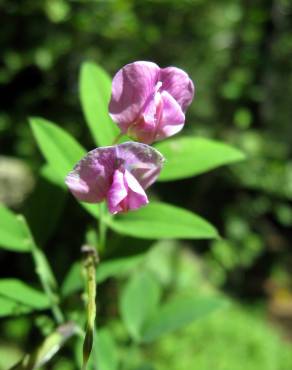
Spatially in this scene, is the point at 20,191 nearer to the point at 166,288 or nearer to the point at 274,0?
the point at 166,288

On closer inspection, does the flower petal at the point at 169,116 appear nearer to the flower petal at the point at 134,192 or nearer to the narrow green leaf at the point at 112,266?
the flower petal at the point at 134,192

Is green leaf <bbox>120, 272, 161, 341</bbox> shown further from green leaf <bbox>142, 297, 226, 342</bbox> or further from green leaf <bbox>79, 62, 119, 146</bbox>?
green leaf <bbox>79, 62, 119, 146</bbox>

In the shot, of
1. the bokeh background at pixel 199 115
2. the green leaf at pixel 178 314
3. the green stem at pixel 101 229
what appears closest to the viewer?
the green stem at pixel 101 229

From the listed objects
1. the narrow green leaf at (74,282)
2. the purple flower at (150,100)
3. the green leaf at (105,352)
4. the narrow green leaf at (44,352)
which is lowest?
the green leaf at (105,352)

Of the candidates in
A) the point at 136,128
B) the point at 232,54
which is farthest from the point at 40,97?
the point at 136,128

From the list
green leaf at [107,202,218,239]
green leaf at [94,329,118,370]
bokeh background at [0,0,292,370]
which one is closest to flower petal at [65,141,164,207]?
green leaf at [107,202,218,239]

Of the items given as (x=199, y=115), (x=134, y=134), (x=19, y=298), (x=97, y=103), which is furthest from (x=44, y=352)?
(x=199, y=115)

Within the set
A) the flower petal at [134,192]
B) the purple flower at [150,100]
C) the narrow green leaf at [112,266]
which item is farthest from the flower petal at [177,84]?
the narrow green leaf at [112,266]
